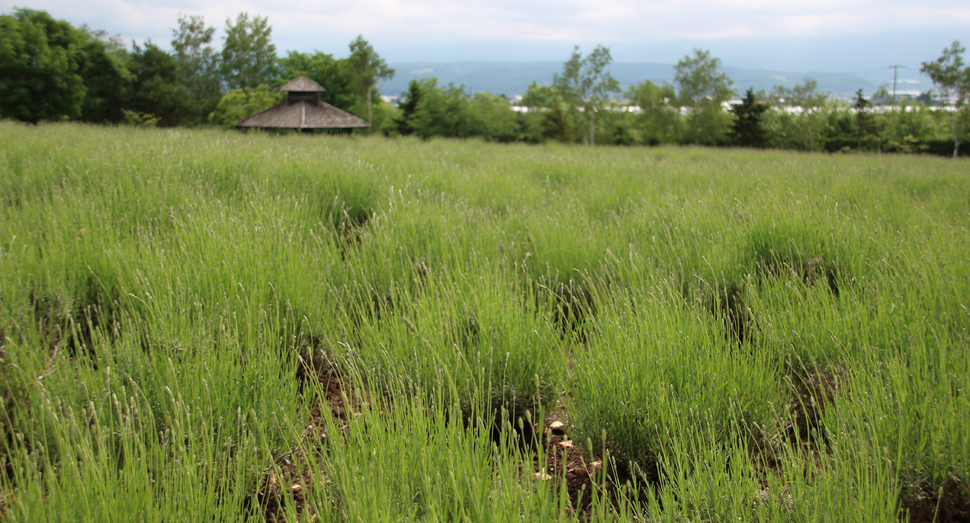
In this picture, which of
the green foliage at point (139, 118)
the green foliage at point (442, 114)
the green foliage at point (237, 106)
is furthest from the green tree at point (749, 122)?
the green foliage at point (139, 118)

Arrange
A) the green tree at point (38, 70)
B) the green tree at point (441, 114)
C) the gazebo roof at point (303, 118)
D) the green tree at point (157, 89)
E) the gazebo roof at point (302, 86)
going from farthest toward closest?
the green tree at point (441, 114) → the green tree at point (157, 89) → the gazebo roof at point (302, 86) → the gazebo roof at point (303, 118) → the green tree at point (38, 70)

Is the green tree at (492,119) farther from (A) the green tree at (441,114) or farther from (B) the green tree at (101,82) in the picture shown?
(B) the green tree at (101,82)

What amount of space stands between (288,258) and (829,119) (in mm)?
58459

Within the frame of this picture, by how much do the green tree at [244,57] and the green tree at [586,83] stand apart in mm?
36555

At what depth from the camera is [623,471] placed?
6.61ft

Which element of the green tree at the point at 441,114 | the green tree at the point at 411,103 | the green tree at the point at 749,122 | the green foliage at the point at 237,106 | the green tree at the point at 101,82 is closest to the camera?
the green tree at the point at 101,82

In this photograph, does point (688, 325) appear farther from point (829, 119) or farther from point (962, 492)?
point (829, 119)

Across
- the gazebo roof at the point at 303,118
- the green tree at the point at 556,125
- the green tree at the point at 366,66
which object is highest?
the green tree at the point at 366,66

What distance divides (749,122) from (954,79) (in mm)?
13070

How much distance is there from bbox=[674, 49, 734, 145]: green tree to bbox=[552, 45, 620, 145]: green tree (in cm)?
654

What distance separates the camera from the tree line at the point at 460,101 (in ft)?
113

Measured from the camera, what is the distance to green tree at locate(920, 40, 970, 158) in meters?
35.3

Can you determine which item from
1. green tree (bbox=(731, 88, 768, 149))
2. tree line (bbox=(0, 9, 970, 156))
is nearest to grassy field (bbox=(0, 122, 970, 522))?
tree line (bbox=(0, 9, 970, 156))

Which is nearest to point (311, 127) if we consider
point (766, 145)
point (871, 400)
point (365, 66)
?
point (365, 66)
